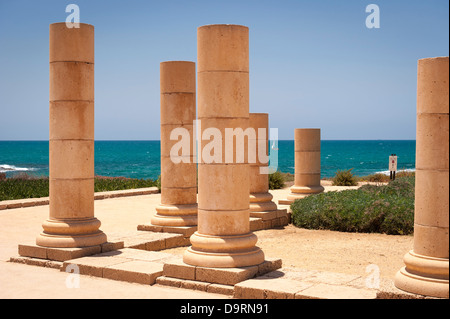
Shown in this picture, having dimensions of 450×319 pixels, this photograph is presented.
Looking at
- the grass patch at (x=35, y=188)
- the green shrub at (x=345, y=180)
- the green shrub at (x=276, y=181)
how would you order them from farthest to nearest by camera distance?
the green shrub at (x=345, y=180), the green shrub at (x=276, y=181), the grass patch at (x=35, y=188)

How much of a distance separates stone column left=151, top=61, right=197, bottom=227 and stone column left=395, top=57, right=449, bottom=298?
7.14m

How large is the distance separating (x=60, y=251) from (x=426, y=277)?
6.51 meters

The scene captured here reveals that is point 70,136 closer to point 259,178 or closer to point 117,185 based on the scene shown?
point 259,178

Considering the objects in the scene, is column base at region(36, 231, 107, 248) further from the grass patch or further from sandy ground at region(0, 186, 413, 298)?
the grass patch

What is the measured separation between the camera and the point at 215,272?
28.6 feet

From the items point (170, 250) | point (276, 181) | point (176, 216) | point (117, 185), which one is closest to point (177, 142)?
point (176, 216)

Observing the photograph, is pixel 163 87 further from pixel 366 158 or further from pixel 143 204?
pixel 366 158

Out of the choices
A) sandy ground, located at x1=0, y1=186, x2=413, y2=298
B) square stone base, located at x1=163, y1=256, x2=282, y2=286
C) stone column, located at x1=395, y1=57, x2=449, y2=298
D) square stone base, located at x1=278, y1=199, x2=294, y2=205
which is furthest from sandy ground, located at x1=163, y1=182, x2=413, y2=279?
square stone base, located at x1=278, y1=199, x2=294, y2=205

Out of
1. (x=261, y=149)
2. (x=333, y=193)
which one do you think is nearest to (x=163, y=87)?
(x=261, y=149)

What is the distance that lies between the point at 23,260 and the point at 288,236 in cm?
662

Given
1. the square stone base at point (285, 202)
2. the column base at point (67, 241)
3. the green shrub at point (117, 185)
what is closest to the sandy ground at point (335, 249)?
the column base at point (67, 241)

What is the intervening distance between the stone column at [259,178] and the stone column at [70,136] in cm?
610

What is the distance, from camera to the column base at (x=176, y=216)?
1343cm

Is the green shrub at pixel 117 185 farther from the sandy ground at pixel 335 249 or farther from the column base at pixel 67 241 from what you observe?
the column base at pixel 67 241
